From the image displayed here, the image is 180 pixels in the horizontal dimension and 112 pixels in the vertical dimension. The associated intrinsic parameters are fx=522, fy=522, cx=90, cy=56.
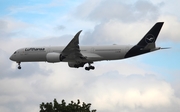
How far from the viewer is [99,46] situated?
83062 mm

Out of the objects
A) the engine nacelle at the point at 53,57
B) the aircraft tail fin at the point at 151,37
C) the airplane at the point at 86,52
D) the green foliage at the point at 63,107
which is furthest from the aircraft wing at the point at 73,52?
the green foliage at the point at 63,107

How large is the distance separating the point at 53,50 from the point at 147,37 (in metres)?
16.1

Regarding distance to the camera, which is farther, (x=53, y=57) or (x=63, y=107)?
(x=53, y=57)

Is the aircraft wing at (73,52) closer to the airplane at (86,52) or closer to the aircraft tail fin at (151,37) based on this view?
the airplane at (86,52)

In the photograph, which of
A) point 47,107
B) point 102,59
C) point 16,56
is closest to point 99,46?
point 102,59

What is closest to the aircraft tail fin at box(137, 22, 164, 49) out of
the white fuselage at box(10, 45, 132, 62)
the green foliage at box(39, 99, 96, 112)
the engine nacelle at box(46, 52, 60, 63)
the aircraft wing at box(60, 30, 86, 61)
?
the white fuselage at box(10, 45, 132, 62)

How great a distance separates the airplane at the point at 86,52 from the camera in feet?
259

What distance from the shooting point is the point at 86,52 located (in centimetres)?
8400

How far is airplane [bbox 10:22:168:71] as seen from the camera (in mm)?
79062

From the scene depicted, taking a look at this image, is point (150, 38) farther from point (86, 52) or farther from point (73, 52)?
point (73, 52)

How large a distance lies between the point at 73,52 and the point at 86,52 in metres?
3.50

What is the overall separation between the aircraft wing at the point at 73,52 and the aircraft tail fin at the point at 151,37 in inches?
373

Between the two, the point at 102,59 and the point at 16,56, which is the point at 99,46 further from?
the point at 16,56

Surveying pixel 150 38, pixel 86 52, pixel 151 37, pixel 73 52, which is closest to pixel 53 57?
pixel 73 52
